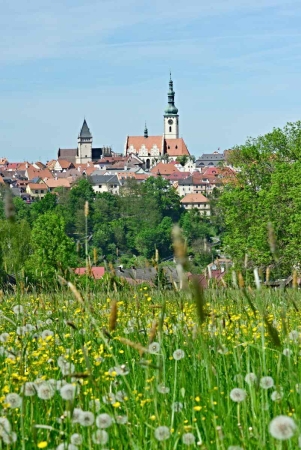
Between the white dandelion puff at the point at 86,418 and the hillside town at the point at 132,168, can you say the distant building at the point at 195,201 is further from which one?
the white dandelion puff at the point at 86,418

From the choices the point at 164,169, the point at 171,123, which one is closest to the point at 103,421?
the point at 164,169

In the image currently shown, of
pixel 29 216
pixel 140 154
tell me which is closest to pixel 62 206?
pixel 29 216

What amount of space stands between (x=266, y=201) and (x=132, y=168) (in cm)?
14453

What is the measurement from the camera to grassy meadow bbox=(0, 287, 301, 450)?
3.01 metres

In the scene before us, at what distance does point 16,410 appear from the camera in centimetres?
371

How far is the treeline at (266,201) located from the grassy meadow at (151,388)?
2305 cm

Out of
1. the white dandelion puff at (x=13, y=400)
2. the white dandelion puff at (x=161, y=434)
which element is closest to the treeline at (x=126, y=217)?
the white dandelion puff at (x=13, y=400)

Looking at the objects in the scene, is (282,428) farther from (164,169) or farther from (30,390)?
(164,169)

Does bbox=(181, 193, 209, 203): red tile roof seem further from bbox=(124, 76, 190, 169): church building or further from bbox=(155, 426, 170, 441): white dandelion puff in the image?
bbox=(155, 426, 170, 441): white dandelion puff

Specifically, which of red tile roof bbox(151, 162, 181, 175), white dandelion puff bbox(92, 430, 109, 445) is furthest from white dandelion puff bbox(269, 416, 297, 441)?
red tile roof bbox(151, 162, 181, 175)

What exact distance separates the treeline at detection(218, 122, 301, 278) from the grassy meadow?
23054mm

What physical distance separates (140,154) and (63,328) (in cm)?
18332

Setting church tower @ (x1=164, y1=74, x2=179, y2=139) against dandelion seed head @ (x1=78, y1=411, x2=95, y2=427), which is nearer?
dandelion seed head @ (x1=78, y1=411, x2=95, y2=427)

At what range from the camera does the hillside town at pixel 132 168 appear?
156 metres
